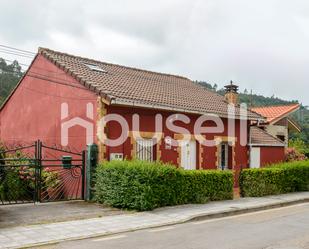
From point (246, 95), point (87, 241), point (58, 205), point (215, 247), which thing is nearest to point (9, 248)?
point (87, 241)

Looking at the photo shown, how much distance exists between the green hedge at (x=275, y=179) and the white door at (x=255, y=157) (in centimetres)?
260

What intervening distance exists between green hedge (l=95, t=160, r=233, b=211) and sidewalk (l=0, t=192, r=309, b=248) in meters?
0.39

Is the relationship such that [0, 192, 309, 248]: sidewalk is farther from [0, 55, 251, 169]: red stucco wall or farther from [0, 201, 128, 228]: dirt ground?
[0, 55, 251, 169]: red stucco wall

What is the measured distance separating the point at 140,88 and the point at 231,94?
24.5 ft

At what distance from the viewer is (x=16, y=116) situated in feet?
63.9

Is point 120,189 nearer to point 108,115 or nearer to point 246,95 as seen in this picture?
point 108,115

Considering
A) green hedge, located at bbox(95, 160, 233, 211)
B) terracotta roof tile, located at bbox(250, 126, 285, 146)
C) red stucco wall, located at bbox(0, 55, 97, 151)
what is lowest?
green hedge, located at bbox(95, 160, 233, 211)

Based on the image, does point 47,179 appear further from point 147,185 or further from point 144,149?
point 147,185

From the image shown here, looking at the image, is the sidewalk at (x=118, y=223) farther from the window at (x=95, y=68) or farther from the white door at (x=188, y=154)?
the window at (x=95, y=68)

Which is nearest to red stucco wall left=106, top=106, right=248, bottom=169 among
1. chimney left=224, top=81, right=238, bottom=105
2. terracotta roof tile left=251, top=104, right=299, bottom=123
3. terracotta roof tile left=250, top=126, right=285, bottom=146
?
terracotta roof tile left=250, top=126, right=285, bottom=146

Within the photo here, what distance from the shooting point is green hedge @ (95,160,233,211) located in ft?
38.2

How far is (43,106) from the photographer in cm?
1723

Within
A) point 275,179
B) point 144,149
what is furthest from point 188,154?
point 275,179

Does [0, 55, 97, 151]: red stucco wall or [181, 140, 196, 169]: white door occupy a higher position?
[0, 55, 97, 151]: red stucco wall
